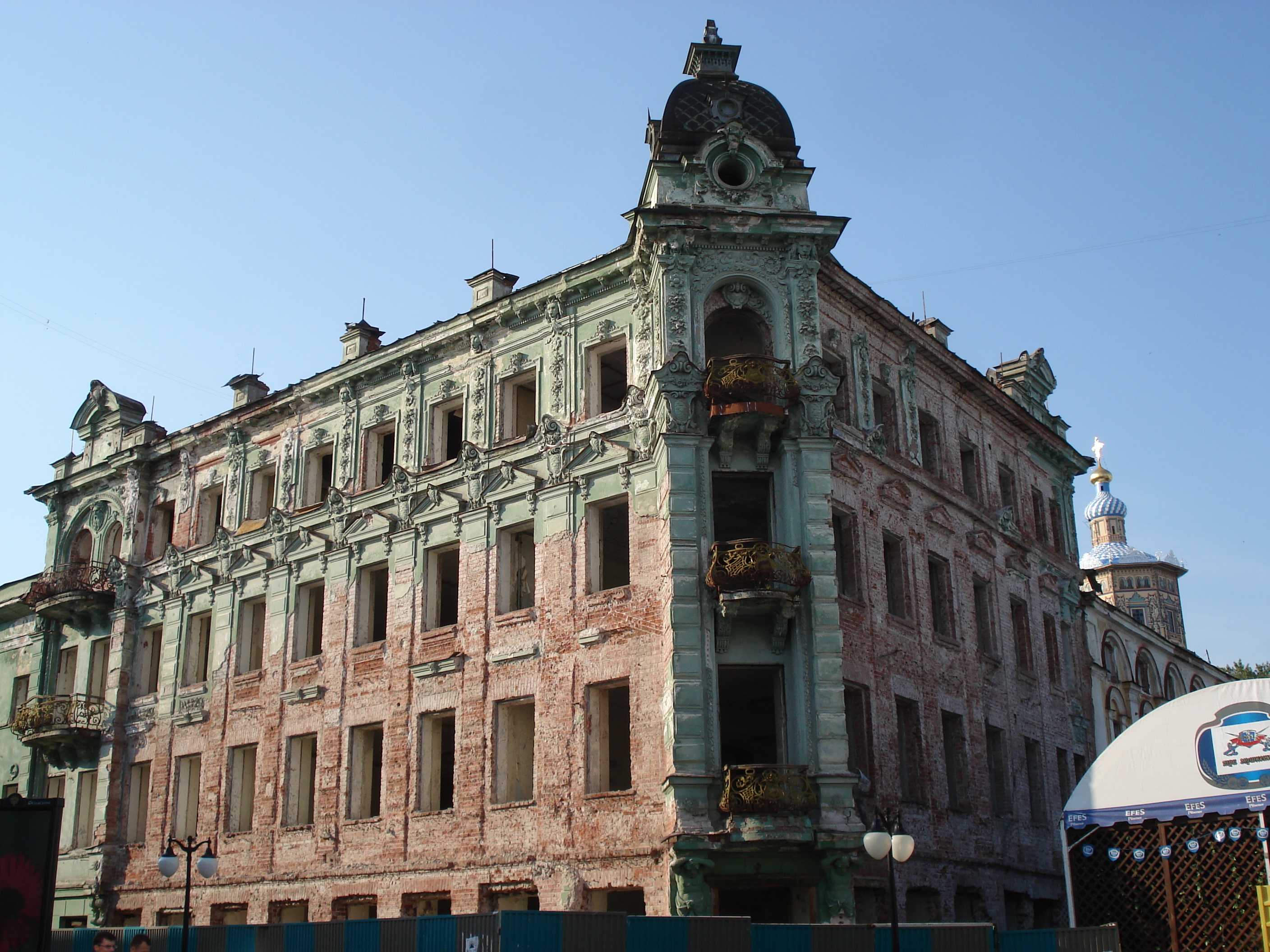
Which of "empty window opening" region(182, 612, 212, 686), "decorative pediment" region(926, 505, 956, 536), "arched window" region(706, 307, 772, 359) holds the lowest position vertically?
"empty window opening" region(182, 612, 212, 686)

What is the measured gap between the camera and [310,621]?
3008 centimetres

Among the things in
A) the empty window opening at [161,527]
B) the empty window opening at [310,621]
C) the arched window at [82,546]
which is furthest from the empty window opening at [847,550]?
the arched window at [82,546]

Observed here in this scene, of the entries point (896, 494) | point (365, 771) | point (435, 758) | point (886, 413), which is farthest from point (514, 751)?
point (886, 413)

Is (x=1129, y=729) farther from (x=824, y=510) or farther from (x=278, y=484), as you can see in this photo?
(x=278, y=484)

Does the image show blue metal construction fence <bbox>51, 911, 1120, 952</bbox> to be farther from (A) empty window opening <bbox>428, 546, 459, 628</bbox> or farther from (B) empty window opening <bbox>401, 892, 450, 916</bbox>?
(A) empty window opening <bbox>428, 546, 459, 628</bbox>

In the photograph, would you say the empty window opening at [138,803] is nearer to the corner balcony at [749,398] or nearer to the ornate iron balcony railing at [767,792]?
the ornate iron balcony railing at [767,792]

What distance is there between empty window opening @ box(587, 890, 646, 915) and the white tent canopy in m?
7.19

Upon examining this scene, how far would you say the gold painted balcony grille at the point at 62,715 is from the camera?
107ft

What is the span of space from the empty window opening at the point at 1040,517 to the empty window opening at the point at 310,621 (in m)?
17.6

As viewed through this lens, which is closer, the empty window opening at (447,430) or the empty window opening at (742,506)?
the empty window opening at (742,506)

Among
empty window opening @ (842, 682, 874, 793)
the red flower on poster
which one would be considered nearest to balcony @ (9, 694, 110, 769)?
empty window opening @ (842, 682, 874, 793)

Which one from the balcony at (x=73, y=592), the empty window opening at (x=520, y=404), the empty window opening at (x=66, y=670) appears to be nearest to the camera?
the empty window opening at (x=520, y=404)

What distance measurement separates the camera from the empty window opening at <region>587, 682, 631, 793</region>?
23438mm

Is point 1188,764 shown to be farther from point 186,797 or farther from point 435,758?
point 186,797
